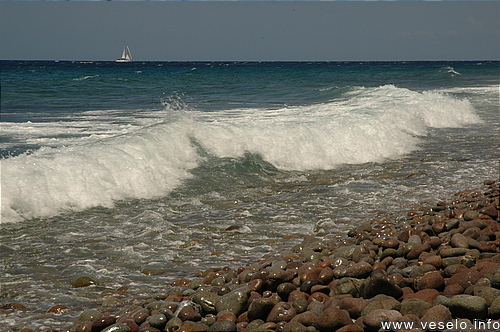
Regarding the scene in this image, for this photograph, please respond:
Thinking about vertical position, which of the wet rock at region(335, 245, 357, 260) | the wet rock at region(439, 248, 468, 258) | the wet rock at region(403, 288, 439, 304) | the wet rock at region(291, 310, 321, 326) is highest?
the wet rock at region(439, 248, 468, 258)

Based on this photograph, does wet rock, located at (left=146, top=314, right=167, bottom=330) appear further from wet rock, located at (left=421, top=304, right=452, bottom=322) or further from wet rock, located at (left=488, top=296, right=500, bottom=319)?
wet rock, located at (left=488, top=296, right=500, bottom=319)

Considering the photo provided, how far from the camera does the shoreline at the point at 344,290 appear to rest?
10.0ft

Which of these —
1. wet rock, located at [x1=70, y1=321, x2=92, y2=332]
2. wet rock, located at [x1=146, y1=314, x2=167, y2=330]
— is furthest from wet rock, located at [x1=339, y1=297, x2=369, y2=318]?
wet rock, located at [x1=70, y1=321, x2=92, y2=332]

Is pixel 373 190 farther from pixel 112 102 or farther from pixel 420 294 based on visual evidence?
pixel 112 102

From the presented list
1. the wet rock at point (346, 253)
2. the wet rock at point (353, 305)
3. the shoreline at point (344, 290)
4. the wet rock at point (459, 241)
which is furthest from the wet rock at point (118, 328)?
the wet rock at point (459, 241)

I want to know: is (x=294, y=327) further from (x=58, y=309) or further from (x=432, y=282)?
(x=58, y=309)

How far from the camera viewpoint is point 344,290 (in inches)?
145

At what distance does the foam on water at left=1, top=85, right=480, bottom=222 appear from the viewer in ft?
22.9

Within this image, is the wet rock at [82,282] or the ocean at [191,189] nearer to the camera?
the wet rock at [82,282]

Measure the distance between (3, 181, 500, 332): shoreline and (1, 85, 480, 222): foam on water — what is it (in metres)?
2.97

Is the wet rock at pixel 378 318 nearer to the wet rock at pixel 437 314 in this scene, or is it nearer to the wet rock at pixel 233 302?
the wet rock at pixel 437 314

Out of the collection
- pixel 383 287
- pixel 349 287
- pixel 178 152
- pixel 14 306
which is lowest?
pixel 14 306

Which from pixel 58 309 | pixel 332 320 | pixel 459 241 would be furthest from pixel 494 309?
pixel 58 309

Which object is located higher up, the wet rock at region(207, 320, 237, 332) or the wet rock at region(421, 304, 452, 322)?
the wet rock at region(421, 304, 452, 322)
